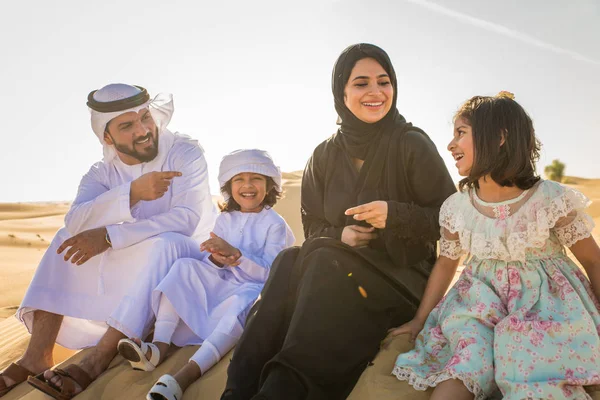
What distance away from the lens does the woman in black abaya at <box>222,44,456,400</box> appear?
3.01 metres

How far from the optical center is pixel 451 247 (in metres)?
3.43

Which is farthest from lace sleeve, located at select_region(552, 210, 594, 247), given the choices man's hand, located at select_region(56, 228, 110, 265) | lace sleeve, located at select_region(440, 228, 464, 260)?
man's hand, located at select_region(56, 228, 110, 265)

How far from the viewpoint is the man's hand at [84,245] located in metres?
4.59

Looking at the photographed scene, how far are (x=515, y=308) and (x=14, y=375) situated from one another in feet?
12.2

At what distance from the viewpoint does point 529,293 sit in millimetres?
3043

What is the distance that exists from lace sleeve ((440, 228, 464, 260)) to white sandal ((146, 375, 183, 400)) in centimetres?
184

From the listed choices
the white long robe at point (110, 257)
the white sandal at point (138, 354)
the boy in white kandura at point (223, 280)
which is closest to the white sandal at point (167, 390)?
the boy in white kandura at point (223, 280)

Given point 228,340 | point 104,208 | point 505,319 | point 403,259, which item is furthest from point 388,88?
point 104,208

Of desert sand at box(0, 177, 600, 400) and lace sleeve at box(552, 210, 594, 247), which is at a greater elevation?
lace sleeve at box(552, 210, 594, 247)

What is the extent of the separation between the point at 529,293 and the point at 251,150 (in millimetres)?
2717

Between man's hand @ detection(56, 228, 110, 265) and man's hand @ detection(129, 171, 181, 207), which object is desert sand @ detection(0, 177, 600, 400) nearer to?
man's hand @ detection(56, 228, 110, 265)

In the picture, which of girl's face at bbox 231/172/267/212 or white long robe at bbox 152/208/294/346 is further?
girl's face at bbox 231/172/267/212

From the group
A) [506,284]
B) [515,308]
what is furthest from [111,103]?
[515,308]

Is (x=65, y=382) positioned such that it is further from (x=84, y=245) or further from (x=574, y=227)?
(x=574, y=227)
